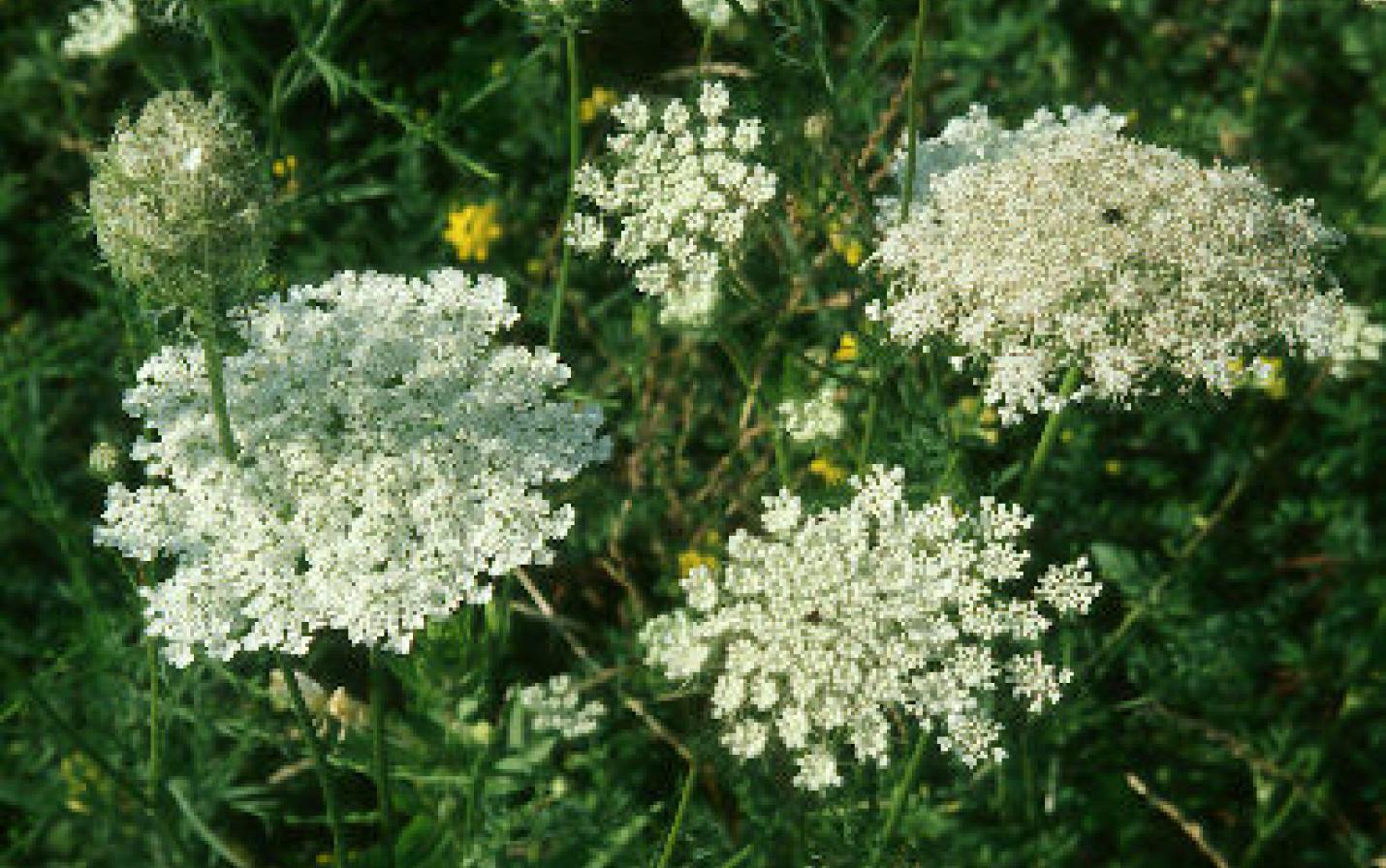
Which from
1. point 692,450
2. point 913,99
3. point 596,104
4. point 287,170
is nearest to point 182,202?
point 913,99

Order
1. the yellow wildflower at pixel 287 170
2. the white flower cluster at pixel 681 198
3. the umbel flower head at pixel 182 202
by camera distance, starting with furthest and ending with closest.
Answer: the yellow wildflower at pixel 287 170 < the white flower cluster at pixel 681 198 < the umbel flower head at pixel 182 202

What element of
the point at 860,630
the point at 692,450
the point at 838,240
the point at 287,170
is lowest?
the point at 860,630

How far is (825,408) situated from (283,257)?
98.2 inches

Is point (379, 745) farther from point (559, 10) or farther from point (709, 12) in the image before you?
point (709, 12)

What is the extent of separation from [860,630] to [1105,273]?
107cm

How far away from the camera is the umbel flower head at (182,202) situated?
2887mm

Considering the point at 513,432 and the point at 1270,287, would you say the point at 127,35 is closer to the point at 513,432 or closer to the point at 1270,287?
the point at 513,432

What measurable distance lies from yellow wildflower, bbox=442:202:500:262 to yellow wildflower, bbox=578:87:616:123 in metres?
0.65

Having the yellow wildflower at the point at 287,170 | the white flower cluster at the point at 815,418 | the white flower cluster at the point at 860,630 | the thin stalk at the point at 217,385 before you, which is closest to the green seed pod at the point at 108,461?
the thin stalk at the point at 217,385

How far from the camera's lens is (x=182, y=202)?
→ 9.44 ft

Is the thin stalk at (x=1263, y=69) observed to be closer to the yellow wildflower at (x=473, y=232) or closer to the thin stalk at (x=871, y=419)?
the thin stalk at (x=871, y=419)

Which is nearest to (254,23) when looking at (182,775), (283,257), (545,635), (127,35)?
(283,257)

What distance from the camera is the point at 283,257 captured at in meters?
5.63

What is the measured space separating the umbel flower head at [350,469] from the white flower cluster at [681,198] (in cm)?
39
